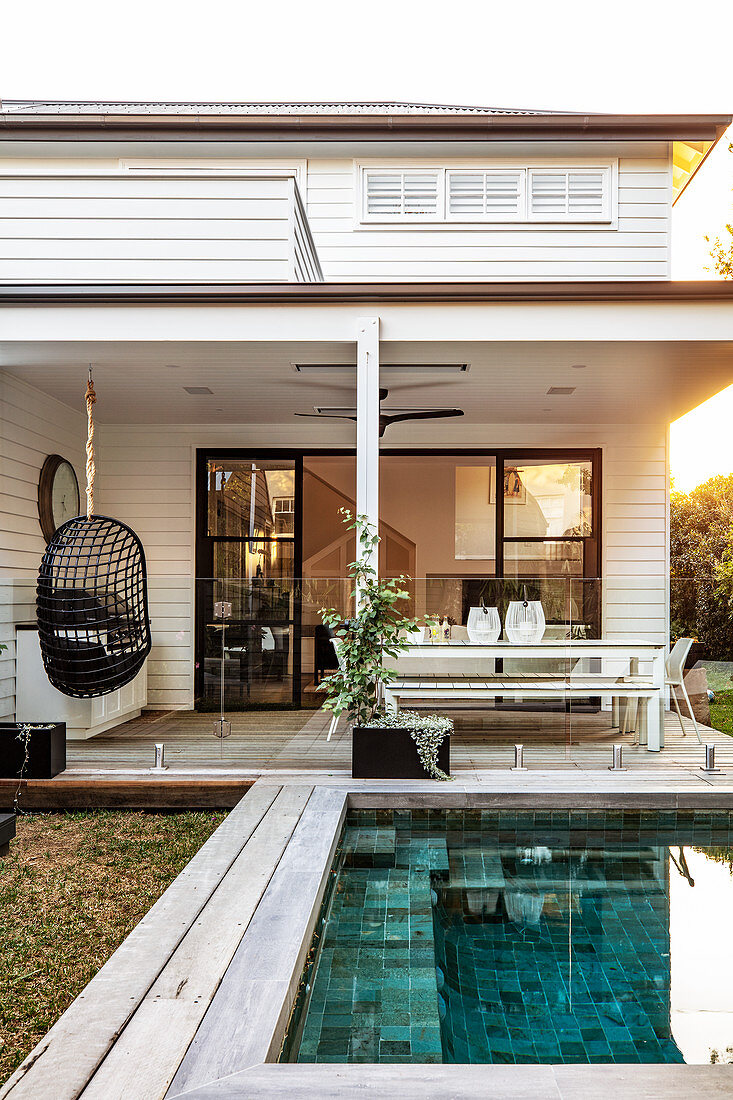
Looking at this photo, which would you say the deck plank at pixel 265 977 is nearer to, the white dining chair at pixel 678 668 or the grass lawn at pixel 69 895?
the grass lawn at pixel 69 895

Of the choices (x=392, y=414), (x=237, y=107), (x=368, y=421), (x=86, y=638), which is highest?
(x=237, y=107)

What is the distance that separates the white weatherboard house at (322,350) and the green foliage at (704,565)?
5.08 meters

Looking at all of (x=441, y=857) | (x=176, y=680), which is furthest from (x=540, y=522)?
(x=441, y=857)

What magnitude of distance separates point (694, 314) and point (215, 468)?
4746 mm

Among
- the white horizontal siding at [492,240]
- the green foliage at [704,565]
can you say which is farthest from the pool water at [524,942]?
the green foliage at [704,565]

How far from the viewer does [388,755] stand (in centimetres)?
503

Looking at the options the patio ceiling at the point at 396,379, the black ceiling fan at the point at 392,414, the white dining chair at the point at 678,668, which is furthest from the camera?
the black ceiling fan at the point at 392,414

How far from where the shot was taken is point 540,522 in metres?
8.20

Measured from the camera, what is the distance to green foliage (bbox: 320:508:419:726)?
502cm

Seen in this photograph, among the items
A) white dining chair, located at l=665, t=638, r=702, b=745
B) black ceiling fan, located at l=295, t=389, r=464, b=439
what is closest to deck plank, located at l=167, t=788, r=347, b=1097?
white dining chair, located at l=665, t=638, r=702, b=745

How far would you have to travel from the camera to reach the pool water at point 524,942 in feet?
8.10

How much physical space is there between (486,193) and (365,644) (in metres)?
5.28

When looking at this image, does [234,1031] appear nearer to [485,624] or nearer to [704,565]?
[485,624]

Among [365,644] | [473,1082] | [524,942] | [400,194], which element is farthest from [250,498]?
[473,1082]
